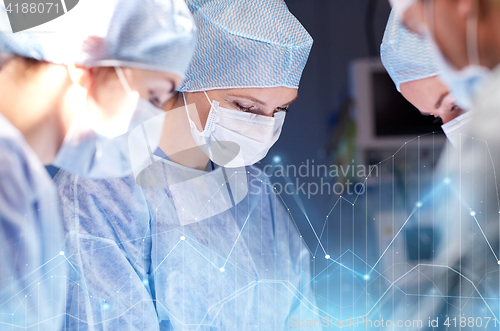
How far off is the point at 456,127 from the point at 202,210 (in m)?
0.80

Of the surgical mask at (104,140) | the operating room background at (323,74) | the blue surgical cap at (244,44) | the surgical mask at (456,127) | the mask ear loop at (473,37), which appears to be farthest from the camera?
the operating room background at (323,74)

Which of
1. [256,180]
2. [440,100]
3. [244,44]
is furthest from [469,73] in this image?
[256,180]

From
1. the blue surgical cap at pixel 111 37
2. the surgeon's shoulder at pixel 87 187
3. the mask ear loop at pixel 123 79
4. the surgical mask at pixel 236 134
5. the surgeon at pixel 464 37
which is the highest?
the surgeon at pixel 464 37

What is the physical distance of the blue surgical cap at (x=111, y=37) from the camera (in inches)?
32.9

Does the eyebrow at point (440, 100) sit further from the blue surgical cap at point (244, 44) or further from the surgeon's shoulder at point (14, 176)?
the surgeon's shoulder at point (14, 176)

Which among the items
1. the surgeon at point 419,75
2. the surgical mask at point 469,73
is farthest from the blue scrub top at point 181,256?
the surgical mask at point 469,73

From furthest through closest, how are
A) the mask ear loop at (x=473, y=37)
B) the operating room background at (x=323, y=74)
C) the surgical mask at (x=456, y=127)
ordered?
the operating room background at (x=323, y=74) → the surgical mask at (x=456, y=127) → the mask ear loop at (x=473, y=37)

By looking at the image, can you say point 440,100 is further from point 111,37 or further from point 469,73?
point 111,37

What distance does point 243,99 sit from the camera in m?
1.18

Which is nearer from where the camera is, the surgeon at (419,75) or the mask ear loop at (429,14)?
the mask ear loop at (429,14)

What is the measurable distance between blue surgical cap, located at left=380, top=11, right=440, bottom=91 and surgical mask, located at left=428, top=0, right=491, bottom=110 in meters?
0.04

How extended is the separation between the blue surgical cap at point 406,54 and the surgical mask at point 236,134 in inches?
15.1

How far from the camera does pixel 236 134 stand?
1.21 meters

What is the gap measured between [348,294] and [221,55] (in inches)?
32.7
